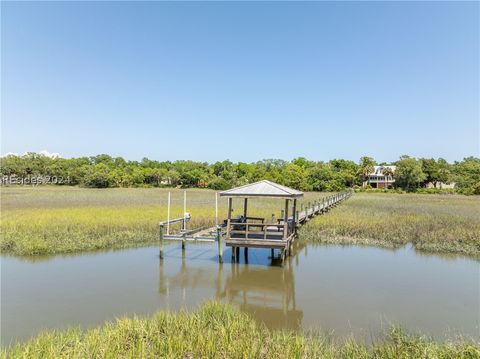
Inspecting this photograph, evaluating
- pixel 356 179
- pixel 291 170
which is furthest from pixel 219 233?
pixel 356 179

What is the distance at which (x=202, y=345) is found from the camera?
5539 millimetres

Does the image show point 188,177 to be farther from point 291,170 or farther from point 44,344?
point 44,344

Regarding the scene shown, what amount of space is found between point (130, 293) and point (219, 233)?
4176 mm

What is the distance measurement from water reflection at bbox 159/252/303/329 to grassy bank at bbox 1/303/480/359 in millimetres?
1669

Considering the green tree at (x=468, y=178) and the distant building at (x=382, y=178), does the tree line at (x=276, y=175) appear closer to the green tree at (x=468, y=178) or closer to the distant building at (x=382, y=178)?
the green tree at (x=468, y=178)

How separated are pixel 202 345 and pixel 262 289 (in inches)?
190

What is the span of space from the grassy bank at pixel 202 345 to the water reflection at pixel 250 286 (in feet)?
5.47

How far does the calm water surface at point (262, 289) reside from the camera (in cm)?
777

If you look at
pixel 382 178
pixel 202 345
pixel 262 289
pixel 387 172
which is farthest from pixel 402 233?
pixel 382 178

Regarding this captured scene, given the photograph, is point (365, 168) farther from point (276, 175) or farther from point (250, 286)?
point (250, 286)

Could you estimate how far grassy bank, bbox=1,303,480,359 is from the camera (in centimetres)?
534

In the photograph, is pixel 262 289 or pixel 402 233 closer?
pixel 262 289

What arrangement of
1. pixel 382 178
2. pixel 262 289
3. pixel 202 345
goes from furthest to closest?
pixel 382 178
pixel 262 289
pixel 202 345

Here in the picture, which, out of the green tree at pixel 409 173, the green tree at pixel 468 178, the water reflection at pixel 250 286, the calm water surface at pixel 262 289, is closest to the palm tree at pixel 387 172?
the green tree at pixel 409 173
